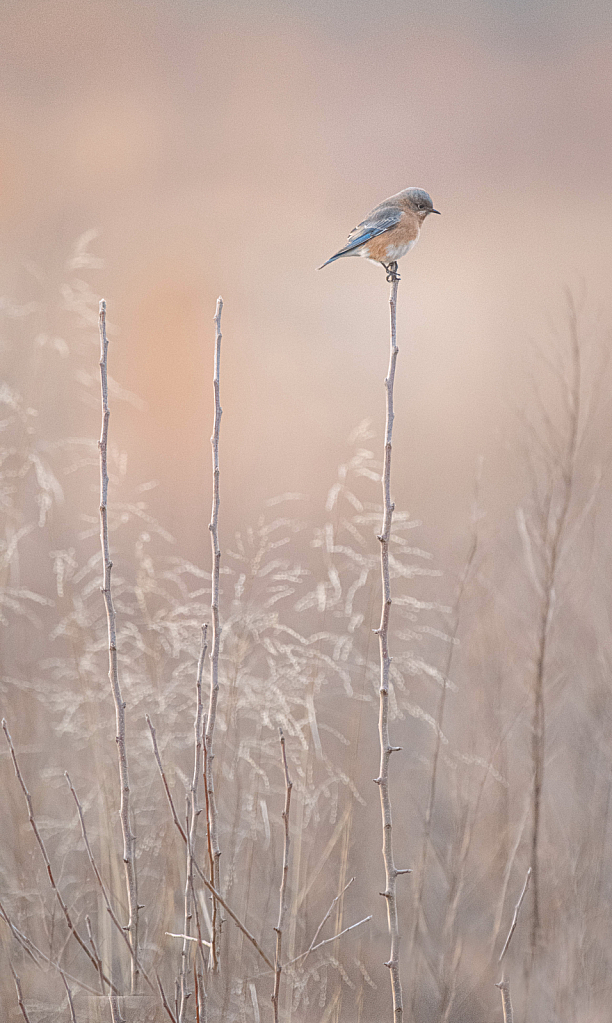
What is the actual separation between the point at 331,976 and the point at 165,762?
43.5 inches

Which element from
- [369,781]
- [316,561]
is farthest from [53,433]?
[369,781]

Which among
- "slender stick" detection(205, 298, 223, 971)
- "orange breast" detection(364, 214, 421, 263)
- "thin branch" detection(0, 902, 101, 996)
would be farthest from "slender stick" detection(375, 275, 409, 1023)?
"orange breast" detection(364, 214, 421, 263)

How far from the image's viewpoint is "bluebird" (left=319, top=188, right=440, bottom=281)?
5.11 ft

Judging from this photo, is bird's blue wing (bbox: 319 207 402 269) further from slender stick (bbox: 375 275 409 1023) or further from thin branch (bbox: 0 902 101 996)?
thin branch (bbox: 0 902 101 996)

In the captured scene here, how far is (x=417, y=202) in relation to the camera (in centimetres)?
160

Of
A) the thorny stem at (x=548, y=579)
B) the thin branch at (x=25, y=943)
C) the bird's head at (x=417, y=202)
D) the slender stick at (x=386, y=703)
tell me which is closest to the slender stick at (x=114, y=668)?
the thin branch at (x=25, y=943)

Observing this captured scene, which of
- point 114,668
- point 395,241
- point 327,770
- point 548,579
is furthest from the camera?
point 327,770

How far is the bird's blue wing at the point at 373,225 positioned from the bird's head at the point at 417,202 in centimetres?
4

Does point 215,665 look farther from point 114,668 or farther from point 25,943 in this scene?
point 25,943

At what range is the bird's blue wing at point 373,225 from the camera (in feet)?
5.16

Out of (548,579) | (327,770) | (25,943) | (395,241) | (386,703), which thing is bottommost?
(327,770)

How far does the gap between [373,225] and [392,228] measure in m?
0.06

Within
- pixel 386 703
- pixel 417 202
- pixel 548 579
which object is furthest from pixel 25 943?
pixel 417 202

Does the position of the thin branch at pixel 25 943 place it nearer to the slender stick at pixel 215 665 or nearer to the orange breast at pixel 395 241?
the slender stick at pixel 215 665
